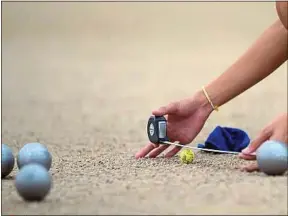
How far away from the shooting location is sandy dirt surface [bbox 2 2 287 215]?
103cm

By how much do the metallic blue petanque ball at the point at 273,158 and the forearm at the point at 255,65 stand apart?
294mm

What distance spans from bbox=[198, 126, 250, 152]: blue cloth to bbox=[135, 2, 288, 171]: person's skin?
9cm

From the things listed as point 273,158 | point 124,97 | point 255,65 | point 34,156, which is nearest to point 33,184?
point 34,156

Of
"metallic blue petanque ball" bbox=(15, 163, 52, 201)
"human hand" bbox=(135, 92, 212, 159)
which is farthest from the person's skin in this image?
"metallic blue petanque ball" bbox=(15, 163, 52, 201)

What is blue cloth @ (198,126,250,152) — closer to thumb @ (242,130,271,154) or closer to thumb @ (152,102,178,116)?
thumb @ (152,102,178,116)

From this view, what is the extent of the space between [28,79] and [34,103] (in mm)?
680

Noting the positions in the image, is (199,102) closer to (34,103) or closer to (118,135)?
(118,135)

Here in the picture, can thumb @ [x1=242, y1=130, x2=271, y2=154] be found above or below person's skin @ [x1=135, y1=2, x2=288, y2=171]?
below

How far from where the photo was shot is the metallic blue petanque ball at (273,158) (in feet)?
3.78

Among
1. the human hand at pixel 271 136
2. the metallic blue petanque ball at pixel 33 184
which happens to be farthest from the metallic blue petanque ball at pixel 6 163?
the human hand at pixel 271 136

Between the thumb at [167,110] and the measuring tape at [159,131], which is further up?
the thumb at [167,110]

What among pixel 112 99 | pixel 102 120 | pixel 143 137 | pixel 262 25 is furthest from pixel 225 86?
pixel 262 25

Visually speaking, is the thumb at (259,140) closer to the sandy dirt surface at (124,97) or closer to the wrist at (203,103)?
the sandy dirt surface at (124,97)

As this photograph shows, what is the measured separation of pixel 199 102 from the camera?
1514mm
